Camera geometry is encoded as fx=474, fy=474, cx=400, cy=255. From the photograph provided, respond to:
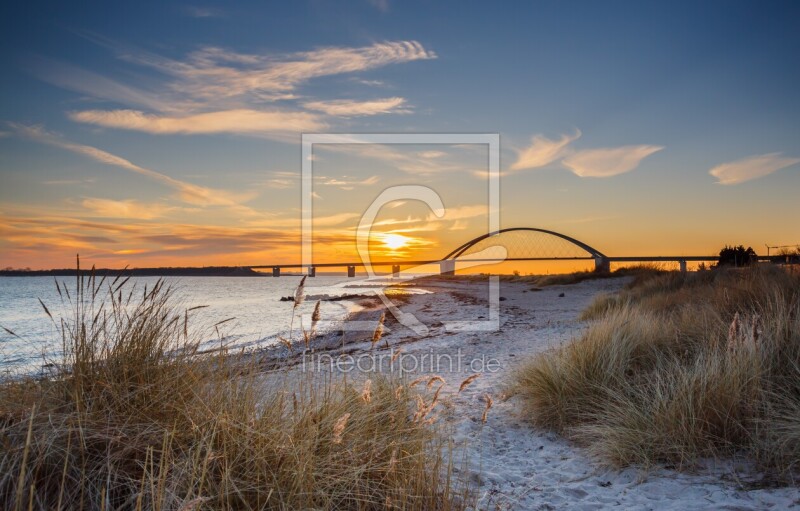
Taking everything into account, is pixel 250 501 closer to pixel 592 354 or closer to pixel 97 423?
pixel 97 423

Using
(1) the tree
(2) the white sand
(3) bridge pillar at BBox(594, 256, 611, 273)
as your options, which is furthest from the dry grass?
(3) bridge pillar at BBox(594, 256, 611, 273)

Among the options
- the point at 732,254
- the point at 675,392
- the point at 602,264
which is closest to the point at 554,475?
the point at 675,392

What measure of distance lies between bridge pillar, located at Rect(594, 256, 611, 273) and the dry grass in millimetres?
38416

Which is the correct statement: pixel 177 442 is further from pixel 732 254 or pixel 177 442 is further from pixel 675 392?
pixel 732 254

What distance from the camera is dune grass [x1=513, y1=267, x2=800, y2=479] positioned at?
4.02 m

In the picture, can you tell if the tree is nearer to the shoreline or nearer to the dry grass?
the shoreline

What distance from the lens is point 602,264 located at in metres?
43.4

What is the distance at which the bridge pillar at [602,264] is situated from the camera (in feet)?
130

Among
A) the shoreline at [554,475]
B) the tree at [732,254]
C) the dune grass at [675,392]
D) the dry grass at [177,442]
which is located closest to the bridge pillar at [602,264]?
the tree at [732,254]

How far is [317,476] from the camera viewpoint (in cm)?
304

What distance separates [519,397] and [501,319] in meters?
9.55

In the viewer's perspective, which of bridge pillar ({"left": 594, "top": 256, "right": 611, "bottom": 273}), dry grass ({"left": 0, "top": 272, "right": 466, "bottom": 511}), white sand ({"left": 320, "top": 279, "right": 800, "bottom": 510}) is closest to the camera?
dry grass ({"left": 0, "top": 272, "right": 466, "bottom": 511})

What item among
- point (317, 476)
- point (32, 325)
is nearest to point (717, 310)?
point (317, 476)

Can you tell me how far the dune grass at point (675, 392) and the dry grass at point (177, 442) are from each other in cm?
191
